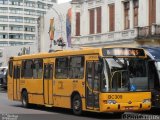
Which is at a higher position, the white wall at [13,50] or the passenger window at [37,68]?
the white wall at [13,50]

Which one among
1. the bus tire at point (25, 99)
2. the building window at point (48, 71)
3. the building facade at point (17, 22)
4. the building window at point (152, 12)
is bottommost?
the bus tire at point (25, 99)

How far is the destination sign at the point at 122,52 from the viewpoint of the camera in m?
19.2

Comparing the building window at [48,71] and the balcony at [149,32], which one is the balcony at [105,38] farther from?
the building window at [48,71]

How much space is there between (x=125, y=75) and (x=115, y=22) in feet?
77.8

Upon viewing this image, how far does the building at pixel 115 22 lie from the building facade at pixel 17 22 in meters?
83.6

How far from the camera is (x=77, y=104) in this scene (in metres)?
20.7

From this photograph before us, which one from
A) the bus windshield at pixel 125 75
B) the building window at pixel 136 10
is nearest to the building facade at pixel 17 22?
the building window at pixel 136 10

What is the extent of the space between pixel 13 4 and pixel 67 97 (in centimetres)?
11728

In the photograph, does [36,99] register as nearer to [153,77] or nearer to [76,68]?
[76,68]

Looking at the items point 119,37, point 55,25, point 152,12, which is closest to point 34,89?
point 152,12

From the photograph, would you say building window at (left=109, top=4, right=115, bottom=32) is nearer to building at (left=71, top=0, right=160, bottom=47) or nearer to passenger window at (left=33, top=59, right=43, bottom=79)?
building at (left=71, top=0, right=160, bottom=47)

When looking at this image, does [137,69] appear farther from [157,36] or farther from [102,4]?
[102,4]

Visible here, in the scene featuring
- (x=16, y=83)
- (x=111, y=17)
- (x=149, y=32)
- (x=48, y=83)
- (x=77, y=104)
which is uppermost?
(x=111, y=17)

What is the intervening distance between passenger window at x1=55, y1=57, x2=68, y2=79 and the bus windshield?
124 inches
